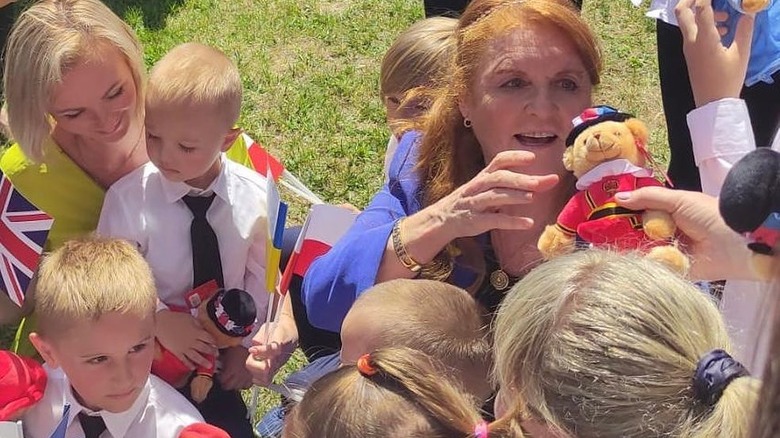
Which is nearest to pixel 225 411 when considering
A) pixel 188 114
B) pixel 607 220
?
pixel 188 114

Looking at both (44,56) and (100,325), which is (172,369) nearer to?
(100,325)

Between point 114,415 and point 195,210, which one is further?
point 195,210

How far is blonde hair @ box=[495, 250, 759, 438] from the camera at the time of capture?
3.92 feet

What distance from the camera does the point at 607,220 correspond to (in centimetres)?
163

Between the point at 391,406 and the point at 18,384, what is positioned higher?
the point at 391,406

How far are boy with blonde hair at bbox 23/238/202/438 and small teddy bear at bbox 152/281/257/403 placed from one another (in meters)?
0.16

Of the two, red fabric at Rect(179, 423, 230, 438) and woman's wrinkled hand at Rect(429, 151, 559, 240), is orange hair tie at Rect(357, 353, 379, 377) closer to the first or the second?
woman's wrinkled hand at Rect(429, 151, 559, 240)

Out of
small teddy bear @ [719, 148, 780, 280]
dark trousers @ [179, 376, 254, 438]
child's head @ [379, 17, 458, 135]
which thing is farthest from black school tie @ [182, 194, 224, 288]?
small teddy bear @ [719, 148, 780, 280]

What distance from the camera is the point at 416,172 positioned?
2207mm

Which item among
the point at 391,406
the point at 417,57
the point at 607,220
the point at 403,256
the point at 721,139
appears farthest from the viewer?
the point at 417,57

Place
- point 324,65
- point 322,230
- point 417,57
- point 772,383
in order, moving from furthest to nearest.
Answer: point 324,65 → point 417,57 → point 322,230 → point 772,383

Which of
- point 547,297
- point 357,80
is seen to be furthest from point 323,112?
point 547,297

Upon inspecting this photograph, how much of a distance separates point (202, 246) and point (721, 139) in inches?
55.1

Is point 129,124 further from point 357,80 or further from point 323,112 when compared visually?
point 357,80
